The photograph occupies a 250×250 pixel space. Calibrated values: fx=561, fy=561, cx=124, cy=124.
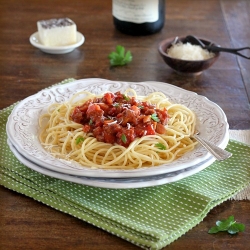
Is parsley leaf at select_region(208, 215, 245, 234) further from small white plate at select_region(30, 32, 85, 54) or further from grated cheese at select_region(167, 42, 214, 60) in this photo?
small white plate at select_region(30, 32, 85, 54)

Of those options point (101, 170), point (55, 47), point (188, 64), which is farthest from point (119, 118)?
point (55, 47)

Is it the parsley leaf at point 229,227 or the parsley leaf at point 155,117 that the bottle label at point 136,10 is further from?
the parsley leaf at point 229,227

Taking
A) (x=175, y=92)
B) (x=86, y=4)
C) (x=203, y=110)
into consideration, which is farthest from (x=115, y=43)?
(x=203, y=110)

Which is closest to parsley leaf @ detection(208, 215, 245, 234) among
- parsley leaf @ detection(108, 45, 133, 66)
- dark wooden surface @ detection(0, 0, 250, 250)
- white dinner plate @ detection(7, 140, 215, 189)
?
dark wooden surface @ detection(0, 0, 250, 250)

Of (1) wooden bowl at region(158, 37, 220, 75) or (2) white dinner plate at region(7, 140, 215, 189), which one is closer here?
(2) white dinner plate at region(7, 140, 215, 189)

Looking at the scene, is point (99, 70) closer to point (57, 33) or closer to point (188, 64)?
point (57, 33)

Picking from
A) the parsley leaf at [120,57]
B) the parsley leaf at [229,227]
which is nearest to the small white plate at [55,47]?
the parsley leaf at [120,57]
